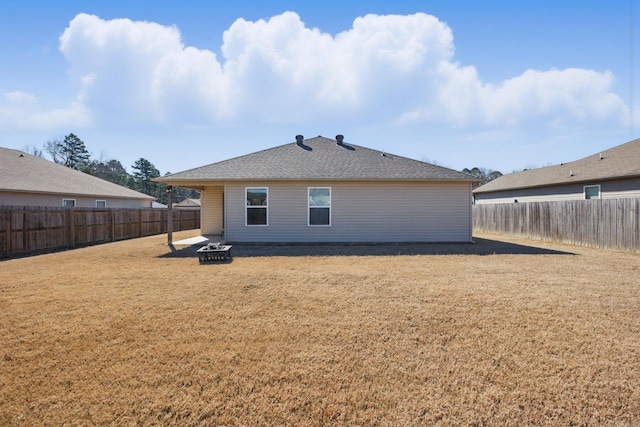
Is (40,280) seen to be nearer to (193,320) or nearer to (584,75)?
(193,320)

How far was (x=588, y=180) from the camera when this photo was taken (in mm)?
14531

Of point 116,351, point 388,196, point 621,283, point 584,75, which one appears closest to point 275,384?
point 116,351

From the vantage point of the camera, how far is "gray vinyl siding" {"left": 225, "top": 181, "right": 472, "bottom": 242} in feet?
39.9

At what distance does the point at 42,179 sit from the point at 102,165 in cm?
4560

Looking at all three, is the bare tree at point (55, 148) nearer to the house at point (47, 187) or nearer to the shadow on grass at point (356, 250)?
the house at point (47, 187)

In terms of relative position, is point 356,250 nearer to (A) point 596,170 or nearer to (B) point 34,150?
(A) point 596,170

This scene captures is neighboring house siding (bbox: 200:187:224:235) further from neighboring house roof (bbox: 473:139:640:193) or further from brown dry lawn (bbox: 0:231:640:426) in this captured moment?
neighboring house roof (bbox: 473:139:640:193)

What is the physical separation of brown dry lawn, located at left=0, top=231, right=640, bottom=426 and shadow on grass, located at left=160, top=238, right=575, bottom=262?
3.33 meters

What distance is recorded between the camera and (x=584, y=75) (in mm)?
11820

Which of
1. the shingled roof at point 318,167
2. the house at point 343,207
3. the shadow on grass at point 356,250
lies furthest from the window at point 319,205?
the shadow on grass at point 356,250

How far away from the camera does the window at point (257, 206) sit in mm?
12188

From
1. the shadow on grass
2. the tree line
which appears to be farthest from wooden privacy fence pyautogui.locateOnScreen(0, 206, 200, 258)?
the tree line

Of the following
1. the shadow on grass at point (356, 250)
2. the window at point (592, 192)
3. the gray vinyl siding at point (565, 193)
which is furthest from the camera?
the window at point (592, 192)

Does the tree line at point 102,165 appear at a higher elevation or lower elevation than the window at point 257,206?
higher
